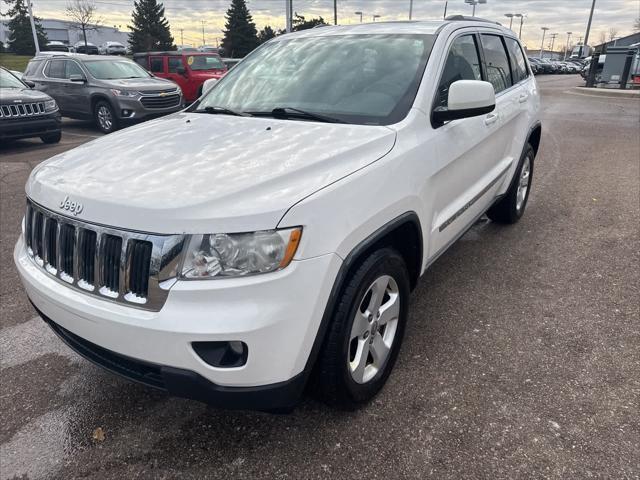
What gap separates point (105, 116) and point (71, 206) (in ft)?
34.4

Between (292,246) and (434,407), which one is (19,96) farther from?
(434,407)

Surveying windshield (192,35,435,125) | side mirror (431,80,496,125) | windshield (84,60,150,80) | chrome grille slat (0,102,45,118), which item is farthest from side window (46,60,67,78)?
side mirror (431,80,496,125)

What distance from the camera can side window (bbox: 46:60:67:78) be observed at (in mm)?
12172

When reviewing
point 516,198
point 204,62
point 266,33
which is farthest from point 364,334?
point 266,33

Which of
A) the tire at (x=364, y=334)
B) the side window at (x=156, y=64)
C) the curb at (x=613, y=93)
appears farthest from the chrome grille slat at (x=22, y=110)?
the curb at (x=613, y=93)

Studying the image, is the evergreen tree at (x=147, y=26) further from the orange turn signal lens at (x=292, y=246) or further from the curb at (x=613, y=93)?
the orange turn signal lens at (x=292, y=246)

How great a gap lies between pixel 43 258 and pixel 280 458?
1.41 meters

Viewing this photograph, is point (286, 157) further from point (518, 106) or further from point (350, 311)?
point (518, 106)

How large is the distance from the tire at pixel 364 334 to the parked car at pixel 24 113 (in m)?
8.88

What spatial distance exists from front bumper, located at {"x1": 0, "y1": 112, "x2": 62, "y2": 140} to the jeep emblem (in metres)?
8.22

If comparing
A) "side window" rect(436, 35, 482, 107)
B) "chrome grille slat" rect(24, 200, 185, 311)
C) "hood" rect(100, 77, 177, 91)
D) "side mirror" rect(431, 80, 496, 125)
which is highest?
"side window" rect(436, 35, 482, 107)

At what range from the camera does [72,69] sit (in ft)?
39.3

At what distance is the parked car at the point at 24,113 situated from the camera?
29.1ft

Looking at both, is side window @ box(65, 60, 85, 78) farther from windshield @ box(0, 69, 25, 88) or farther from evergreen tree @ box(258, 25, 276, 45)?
evergreen tree @ box(258, 25, 276, 45)
